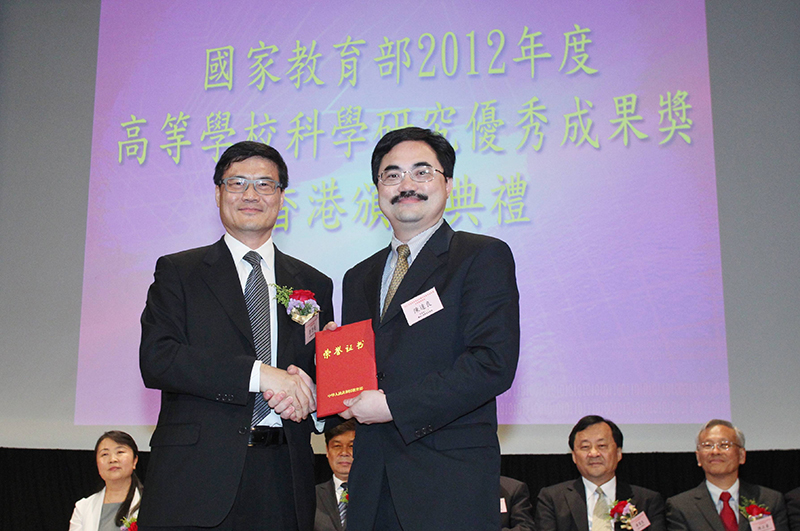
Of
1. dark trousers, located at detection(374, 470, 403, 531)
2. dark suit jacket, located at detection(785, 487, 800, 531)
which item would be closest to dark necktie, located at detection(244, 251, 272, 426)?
dark trousers, located at detection(374, 470, 403, 531)

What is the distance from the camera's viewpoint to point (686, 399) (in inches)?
168

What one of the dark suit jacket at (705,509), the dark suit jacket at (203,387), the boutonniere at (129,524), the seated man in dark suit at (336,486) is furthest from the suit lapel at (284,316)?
the dark suit jacket at (705,509)

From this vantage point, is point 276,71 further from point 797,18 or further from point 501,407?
point 797,18

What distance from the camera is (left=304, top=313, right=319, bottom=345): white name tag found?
2324 mm

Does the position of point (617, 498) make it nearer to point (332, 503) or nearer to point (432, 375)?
point (332, 503)

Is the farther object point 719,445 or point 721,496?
point 721,496

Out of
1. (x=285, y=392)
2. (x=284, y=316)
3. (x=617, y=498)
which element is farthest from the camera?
(x=617, y=498)

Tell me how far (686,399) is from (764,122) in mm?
1894

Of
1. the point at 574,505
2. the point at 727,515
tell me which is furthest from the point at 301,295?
the point at 727,515

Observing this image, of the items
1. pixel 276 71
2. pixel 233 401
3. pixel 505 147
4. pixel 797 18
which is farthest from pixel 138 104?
pixel 797 18

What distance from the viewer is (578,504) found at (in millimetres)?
4367

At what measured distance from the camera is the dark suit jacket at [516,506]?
14.5ft

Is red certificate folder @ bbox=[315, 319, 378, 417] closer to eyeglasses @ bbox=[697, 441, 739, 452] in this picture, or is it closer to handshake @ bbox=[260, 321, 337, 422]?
handshake @ bbox=[260, 321, 337, 422]

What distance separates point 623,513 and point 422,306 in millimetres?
2742
